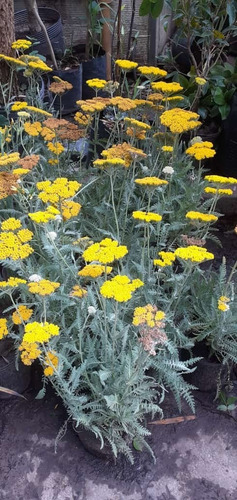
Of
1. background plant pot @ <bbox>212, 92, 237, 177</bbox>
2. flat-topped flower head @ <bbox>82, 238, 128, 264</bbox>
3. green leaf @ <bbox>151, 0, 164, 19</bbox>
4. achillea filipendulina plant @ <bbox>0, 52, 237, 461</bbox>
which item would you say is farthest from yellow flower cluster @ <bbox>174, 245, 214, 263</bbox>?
background plant pot @ <bbox>212, 92, 237, 177</bbox>

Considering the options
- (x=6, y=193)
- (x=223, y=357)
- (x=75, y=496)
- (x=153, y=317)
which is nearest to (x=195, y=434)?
(x=223, y=357)

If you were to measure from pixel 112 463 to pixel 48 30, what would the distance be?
3.71m

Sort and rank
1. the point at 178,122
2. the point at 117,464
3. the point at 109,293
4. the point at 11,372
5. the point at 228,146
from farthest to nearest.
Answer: the point at 228,146
the point at 178,122
the point at 11,372
the point at 117,464
the point at 109,293

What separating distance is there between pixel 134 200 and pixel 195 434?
3.79ft

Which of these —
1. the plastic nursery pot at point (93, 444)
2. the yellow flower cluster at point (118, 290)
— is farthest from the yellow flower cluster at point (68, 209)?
the plastic nursery pot at point (93, 444)

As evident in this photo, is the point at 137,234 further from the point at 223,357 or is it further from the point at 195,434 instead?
the point at 195,434

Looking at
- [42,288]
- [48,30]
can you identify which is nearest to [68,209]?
[42,288]

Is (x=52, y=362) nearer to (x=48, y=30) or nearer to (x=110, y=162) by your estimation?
(x=110, y=162)

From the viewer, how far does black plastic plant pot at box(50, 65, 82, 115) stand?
12.8ft

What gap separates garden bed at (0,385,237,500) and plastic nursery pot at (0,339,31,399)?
0.24ft

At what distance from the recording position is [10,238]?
1536mm

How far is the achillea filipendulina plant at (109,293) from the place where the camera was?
151 cm

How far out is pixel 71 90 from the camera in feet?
13.3

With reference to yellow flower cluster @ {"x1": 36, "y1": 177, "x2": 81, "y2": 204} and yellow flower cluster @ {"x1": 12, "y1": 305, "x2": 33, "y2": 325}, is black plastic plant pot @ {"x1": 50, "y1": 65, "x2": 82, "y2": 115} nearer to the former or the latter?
yellow flower cluster @ {"x1": 36, "y1": 177, "x2": 81, "y2": 204}
